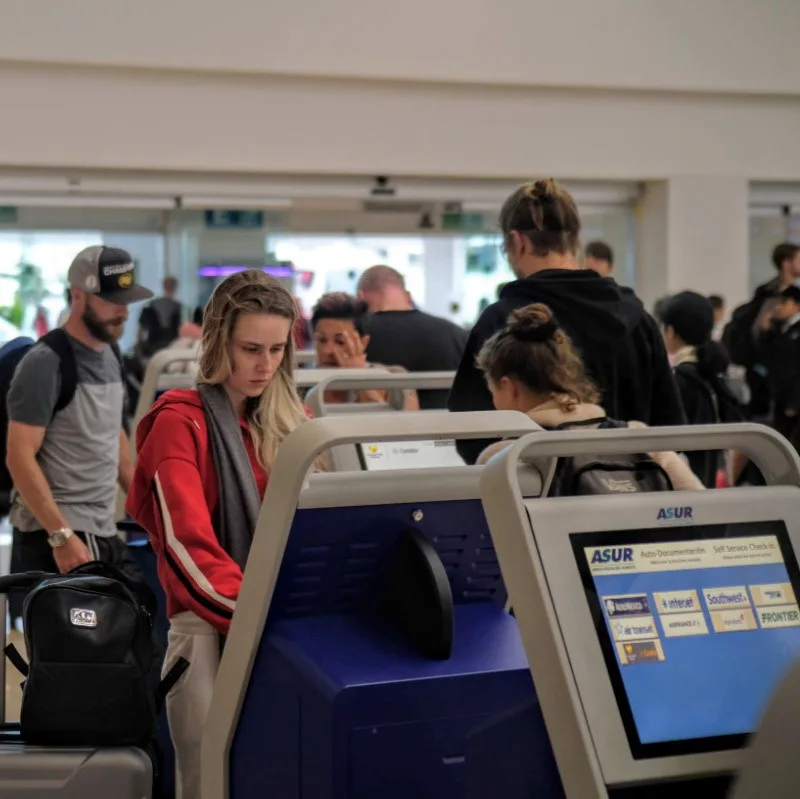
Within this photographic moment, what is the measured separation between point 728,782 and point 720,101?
906 centimetres

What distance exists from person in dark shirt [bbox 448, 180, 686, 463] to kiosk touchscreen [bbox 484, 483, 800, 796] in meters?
1.38

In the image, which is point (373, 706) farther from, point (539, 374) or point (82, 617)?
point (539, 374)

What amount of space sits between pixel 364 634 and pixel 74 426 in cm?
197

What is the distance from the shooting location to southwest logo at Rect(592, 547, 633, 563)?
1440mm

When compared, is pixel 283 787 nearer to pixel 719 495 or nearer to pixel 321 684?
pixel 321 684

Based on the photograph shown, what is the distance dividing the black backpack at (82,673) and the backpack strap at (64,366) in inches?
51.8

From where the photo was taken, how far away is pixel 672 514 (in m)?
1.51

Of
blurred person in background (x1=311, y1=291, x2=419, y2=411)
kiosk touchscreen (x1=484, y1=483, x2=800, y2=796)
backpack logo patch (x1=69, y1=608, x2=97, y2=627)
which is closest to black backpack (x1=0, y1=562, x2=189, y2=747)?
backpack logo patch (x1=69, y1=608, x2=97, y2=627)

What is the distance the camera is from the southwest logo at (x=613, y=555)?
4.73ft

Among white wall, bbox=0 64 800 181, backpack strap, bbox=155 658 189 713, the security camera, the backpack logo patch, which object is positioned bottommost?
backpack strap, bbox=155 658 189 713

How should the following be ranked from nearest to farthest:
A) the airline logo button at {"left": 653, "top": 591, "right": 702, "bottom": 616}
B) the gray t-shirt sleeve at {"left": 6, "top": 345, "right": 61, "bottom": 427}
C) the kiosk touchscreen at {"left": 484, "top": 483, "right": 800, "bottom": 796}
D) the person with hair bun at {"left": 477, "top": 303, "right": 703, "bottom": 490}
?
1. the kiosk touchscreen at {"left": 484, "top": 483, "right": 800, "bottom": 796}
2. the airline logo button at {"left": 653, "top": 591, "right": 702, "bottom": 616}
3. the person with hair bun at {"left": 477, "top": 303, "right": 703, "bottom": 490}
4. the gray t-shirt sleeve at {"left": 6, "top": 345, "right": 61, "bottom": 427}

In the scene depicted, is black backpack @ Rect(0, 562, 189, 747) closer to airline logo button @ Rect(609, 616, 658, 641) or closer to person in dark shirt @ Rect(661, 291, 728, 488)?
airline logo button @ Rect(609, 616, 658, 641)

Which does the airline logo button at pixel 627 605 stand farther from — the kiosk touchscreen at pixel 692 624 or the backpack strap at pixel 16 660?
the backpack strap at pixel 16 660

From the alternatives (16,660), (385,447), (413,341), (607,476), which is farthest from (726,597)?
(413,341)
